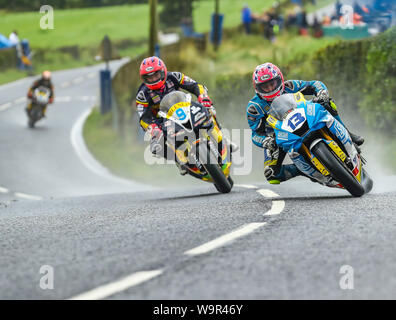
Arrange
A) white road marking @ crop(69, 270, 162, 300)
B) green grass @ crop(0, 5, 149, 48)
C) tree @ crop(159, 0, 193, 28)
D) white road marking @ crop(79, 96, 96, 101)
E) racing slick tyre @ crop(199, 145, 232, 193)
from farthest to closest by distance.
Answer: green grass @ crop(0, 5, 149, 48) → tree @ crop(159, 0, 193, 28) → white road marking @ crop(79, 96, 96, 101) → racing slick tyre @ crop(199, 145, 232, 193) → white road marking @ crop(69, 270, 162, 300)

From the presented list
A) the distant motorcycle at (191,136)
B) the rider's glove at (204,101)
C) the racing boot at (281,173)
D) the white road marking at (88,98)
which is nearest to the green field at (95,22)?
the white road marking at (88,98)

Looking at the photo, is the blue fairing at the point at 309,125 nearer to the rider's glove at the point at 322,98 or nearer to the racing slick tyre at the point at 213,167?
the rider's glove at the point at 322,98

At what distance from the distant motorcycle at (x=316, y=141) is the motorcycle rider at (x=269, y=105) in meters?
0.36

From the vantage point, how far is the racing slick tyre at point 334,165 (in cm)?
844

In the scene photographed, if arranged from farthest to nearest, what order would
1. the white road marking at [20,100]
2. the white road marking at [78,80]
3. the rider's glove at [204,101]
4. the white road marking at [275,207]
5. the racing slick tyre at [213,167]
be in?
the white road marking at [78,80]
the white road marking at [20,100]
the rider's glove at [204,101]
the racing slick tyre at [213,167]
the white road marking at [275,207]

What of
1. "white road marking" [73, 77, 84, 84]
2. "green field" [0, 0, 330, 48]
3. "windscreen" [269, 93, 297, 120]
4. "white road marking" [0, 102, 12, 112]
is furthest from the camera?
"green field" [0, 0, 330, 48]

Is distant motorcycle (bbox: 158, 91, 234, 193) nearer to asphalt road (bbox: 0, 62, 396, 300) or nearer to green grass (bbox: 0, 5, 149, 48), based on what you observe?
asphalt road (bbox: 0, 62, 396, 300)

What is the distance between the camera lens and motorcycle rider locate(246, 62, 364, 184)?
30.5 ft

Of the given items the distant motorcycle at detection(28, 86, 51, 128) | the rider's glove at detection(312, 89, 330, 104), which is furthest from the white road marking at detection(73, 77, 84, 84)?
the rider's glove at detection(312, 89, 330, 104)

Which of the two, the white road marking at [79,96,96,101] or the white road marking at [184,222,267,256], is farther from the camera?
the white road marking at [79,96,96,101]

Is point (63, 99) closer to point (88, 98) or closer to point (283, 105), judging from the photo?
point (88, 98)

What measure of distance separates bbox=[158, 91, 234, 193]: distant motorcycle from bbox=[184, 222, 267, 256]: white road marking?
162 inches
